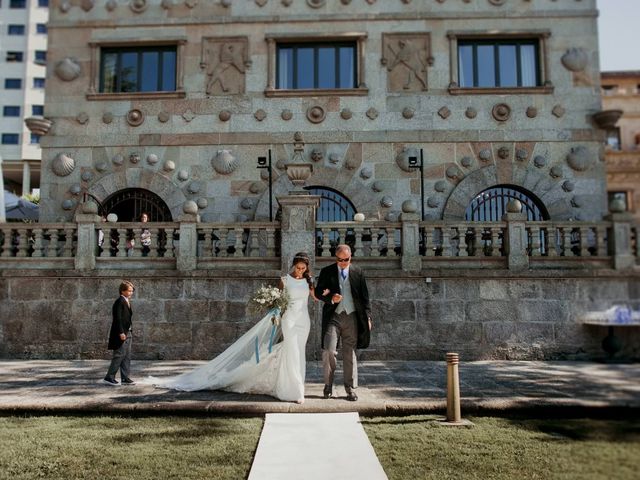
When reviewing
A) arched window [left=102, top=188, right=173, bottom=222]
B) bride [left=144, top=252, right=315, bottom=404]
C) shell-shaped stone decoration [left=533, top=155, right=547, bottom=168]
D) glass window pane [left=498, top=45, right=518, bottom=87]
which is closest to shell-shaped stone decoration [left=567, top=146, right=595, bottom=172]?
shell-shaped stone decoration [left=533, top=155, right=547, bottom=168]

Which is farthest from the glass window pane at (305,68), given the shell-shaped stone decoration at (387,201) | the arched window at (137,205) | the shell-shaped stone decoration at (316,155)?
the arched window at (137,205)

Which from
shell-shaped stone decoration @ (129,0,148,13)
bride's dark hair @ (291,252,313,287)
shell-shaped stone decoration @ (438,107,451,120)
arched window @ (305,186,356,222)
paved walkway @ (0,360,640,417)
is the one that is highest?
shell-shaped stone decoration @ (129,0,148,13)

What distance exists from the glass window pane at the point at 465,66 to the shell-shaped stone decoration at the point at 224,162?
6.57 metres

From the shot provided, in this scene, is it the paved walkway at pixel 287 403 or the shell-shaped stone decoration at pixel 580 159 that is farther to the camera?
the shell-shaped stone decoration at pixel 580 159

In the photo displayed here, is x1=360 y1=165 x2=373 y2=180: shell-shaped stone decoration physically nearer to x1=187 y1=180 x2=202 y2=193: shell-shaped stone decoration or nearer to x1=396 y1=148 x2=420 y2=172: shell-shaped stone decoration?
x1=396 y1=148 x2=420 y2=172: shell-shaped stone decoration

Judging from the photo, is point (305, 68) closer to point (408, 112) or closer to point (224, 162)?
point (408, 112)

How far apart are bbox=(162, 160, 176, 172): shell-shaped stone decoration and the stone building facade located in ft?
0.25

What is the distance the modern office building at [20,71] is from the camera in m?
61.5

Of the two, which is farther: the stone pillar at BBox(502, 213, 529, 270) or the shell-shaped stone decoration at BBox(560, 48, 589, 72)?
the shell-shaped stone decoration at BBox(560, 48, 589, 72)

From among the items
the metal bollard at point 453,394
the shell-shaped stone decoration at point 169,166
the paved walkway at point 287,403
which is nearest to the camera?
the metal bollard at point 453,394

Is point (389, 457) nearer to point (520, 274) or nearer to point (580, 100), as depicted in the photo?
point (520, 274)

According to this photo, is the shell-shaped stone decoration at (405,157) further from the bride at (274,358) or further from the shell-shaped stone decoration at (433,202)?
the bride at (274,358)

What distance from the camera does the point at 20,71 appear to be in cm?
6412

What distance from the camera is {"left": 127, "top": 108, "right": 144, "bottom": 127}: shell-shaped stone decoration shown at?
16.2 metres
